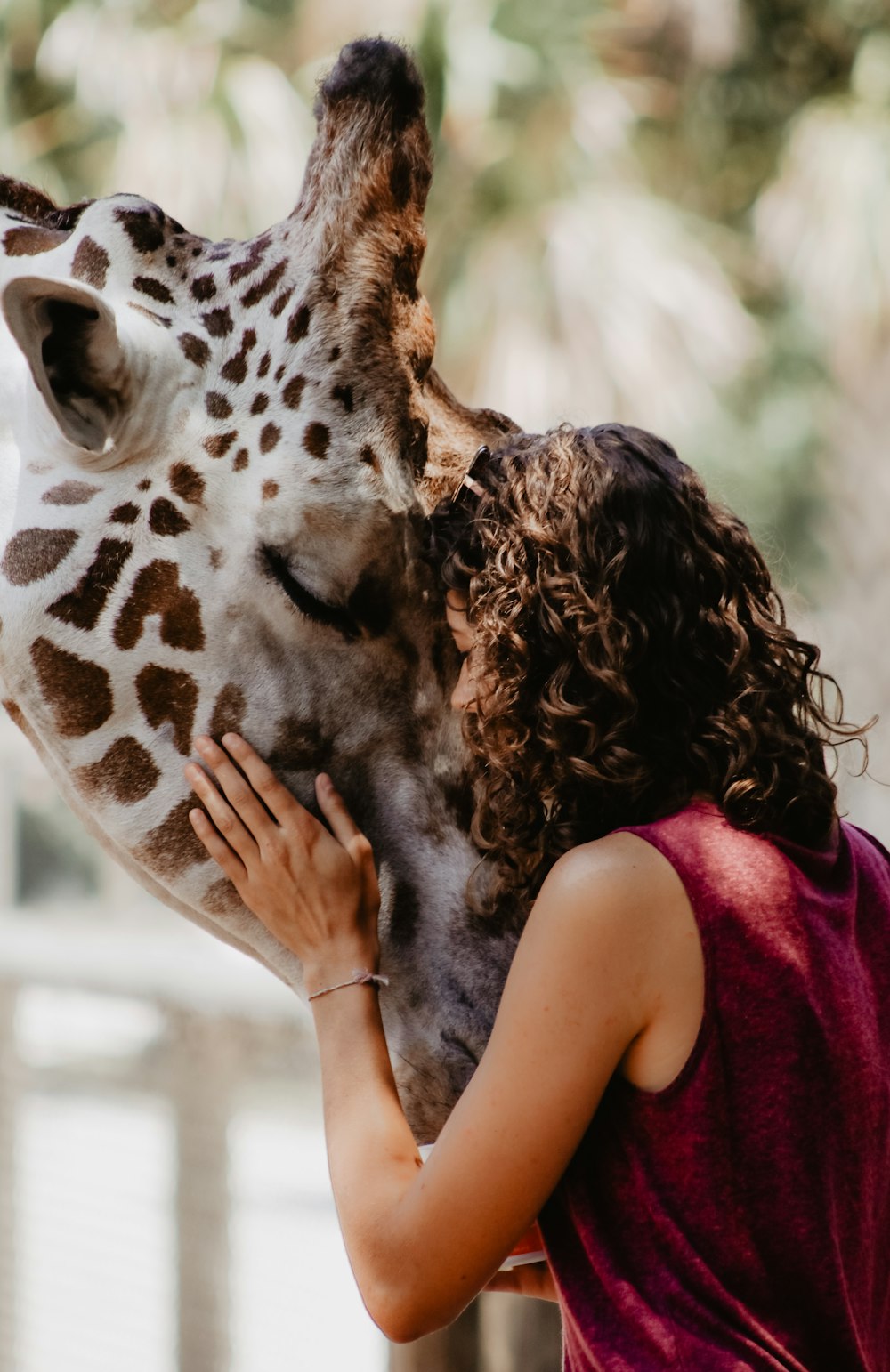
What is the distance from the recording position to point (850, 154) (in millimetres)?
9641

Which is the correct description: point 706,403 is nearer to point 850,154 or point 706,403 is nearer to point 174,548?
point 850,154

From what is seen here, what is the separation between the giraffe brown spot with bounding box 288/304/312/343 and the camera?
5.73ft

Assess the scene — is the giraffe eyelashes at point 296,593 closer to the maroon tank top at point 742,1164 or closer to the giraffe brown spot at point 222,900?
the giraffe brown spot at point 222,900

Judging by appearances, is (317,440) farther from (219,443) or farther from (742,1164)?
(742,1164)

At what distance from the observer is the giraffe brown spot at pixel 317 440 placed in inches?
67.1

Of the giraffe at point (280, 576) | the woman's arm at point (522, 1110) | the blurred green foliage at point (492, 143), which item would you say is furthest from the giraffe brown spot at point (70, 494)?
the blurred green foliage at point (492, 143)

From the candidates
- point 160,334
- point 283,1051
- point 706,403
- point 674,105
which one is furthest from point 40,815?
point 160,334

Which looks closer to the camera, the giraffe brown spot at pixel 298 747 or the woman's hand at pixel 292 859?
the woman's hand at pixel 292 859

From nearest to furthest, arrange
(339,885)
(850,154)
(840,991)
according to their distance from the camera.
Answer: (840,991)
(339,885)
(850,154)

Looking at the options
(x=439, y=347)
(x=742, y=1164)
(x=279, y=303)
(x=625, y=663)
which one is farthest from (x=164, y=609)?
(x=439, y=347)

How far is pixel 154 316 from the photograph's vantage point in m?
1.80

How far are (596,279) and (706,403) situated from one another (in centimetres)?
185

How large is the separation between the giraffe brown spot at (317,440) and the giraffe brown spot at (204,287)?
0.90ft

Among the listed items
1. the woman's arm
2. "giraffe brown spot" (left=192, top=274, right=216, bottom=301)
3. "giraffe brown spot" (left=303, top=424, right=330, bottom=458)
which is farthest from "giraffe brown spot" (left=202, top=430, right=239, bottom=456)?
the woman's arm
